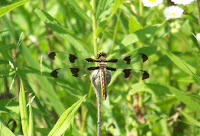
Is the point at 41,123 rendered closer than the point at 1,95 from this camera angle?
Yes

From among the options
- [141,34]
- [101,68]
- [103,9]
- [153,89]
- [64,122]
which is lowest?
[64,122]

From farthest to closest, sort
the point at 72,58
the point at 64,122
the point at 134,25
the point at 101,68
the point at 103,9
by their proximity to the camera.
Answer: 1. the point at 134,25
2. the point at 103,9
3. the point at 72,58
4. the point at 101,68
5. the point at 64,122

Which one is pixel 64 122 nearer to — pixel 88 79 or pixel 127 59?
pixel 88 79

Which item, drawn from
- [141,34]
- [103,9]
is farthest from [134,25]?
[103,9]

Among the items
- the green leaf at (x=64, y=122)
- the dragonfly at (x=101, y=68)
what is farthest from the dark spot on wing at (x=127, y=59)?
the green leaf at (x=64, y=122)

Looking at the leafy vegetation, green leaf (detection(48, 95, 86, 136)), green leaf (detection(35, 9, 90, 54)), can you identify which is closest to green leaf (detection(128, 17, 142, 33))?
the leafy vegetation

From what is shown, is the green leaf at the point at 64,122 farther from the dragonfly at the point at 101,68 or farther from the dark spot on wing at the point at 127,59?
the dark spot on wing at the point at 127,59

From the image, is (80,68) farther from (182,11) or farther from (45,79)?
(182,11)

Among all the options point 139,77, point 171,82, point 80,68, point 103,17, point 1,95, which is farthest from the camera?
point 171,82

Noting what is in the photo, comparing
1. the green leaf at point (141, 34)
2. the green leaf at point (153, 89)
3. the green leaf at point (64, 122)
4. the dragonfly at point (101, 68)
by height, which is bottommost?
the green leaf at point (64, 122)

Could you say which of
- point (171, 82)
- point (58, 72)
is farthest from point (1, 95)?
point (171, 82)

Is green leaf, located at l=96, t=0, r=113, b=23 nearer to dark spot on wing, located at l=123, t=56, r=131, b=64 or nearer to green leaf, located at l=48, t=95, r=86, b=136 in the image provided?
dark spot on wing, located at l=123, t=56, r=131, b=64
